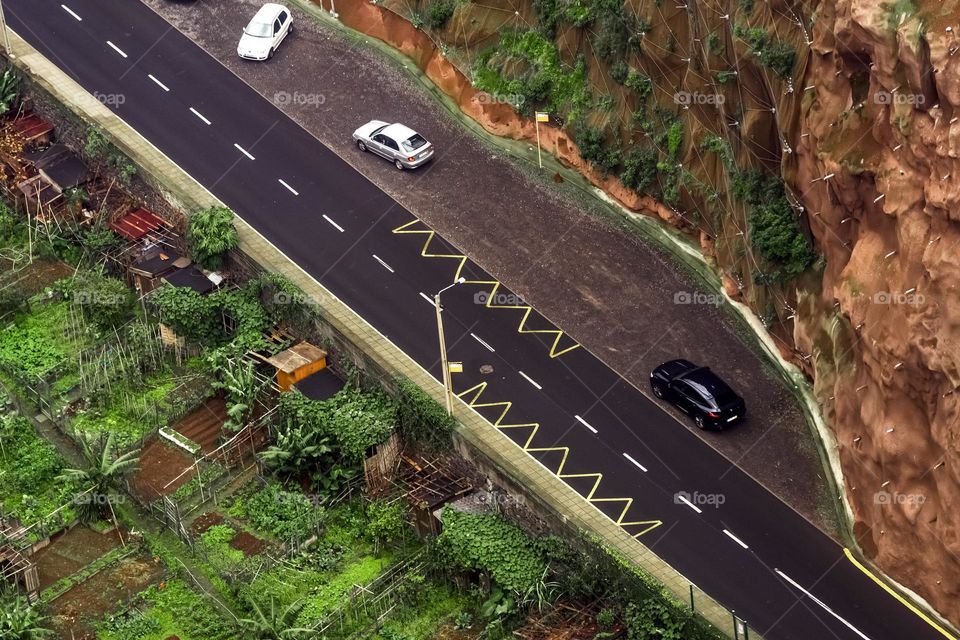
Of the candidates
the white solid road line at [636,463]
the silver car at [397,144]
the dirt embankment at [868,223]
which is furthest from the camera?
the silver car at [397,144]

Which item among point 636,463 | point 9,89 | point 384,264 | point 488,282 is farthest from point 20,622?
point 9,89

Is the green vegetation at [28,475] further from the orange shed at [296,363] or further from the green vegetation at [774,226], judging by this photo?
the green vegetation at [774,226]

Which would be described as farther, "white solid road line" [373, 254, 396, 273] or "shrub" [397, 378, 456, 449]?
"white solid road line" [373, 254, 396, 273]

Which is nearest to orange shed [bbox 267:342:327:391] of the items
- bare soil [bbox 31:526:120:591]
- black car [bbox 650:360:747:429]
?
bare soil [bbox 31:526:120:591]

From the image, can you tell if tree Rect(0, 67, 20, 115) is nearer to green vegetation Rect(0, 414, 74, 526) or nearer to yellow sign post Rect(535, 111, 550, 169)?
green vegetation Rect(0, 414, 74, 526)

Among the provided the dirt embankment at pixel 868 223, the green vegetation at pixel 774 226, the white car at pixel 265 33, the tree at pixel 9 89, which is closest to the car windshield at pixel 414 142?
the white car at pixel 265 33

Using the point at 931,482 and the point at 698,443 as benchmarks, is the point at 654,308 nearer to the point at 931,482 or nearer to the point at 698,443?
the point at 698,443

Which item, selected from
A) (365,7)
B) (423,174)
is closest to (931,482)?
(423,174)
